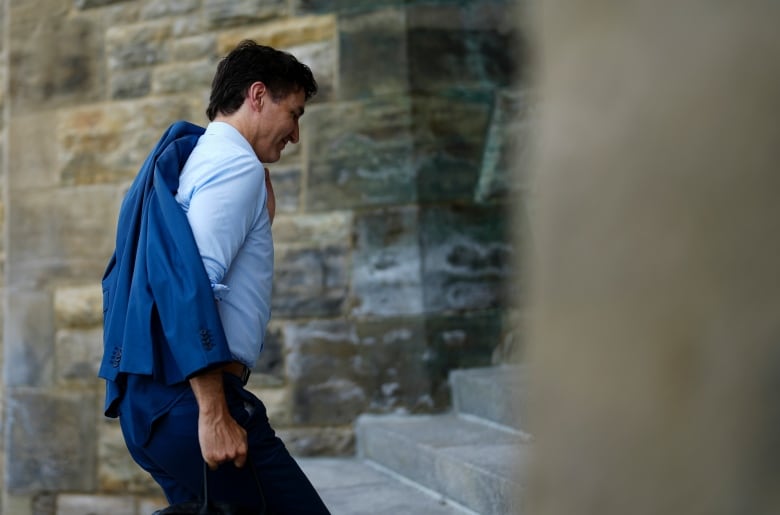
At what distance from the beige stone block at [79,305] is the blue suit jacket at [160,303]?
8.87 feet

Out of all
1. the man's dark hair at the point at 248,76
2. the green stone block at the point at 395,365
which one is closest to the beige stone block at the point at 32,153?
the green stone block at the point at 395,365

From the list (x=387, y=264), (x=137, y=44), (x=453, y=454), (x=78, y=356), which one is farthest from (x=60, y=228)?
(x=453, y=454)

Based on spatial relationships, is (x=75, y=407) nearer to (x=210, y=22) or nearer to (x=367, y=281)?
(x=367, y=281)

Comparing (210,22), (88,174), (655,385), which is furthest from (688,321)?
(88,174)

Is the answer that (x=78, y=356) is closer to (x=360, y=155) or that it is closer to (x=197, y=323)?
(x=360, y=155)

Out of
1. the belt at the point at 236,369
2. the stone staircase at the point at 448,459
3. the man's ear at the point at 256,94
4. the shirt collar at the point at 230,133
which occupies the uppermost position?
the man's ear at the point at 256,94

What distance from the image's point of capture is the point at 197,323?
1849 mm

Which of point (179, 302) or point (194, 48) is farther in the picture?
point (194, 48)

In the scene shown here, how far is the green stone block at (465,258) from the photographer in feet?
13.7

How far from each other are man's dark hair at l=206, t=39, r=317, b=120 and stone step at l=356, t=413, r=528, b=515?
1395 millimetres

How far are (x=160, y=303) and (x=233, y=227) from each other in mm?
203

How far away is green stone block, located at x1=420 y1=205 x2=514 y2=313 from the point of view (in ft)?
13.7

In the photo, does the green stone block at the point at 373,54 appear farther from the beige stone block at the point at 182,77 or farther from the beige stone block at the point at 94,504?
the beige stone block at the point at 94,504

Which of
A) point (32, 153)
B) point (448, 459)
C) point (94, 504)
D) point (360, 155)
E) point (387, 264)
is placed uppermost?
point (32, 153)
